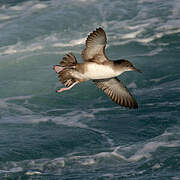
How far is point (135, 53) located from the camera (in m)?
18.7

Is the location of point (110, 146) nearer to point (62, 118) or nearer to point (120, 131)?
point (120, 131)

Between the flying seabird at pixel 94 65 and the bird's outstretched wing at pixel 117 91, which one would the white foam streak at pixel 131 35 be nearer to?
the bird's outstretched wing at pixel 117 91

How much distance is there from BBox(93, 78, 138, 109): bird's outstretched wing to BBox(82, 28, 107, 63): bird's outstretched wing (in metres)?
0.77

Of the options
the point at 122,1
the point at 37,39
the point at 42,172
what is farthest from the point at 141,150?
the point at 122,1

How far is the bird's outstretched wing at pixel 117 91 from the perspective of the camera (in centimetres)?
852

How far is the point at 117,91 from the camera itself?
8.69 metres

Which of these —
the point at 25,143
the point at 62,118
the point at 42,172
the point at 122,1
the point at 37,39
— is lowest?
the point at 42,172

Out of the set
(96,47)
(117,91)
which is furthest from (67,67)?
(117,91)

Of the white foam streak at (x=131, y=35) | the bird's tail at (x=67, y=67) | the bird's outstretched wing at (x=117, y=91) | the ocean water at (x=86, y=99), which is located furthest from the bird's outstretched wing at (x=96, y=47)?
the white foam streak at (x=131, y=35)

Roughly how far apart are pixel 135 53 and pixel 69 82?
420 inches

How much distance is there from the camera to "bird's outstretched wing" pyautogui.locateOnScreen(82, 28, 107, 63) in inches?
309

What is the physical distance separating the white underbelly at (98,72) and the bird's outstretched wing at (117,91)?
0.75 metres

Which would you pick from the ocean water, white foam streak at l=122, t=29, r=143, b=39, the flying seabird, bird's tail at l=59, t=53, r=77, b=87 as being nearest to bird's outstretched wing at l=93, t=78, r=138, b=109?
the flying seabird

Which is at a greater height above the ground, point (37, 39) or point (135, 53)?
point (37, 39)
